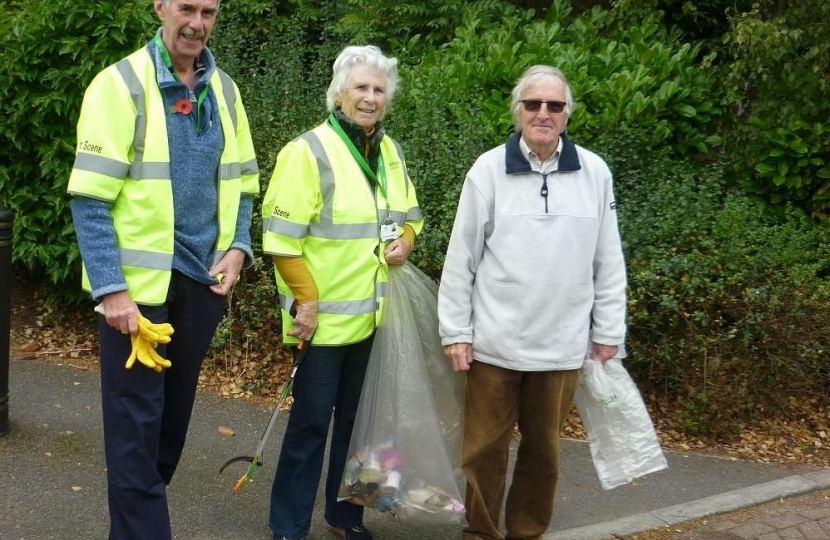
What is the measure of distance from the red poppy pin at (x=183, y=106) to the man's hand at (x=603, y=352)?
171cm

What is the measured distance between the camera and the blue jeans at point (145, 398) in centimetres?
311

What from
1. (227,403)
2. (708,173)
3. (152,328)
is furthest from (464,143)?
(152,328)

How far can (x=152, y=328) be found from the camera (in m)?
3.04

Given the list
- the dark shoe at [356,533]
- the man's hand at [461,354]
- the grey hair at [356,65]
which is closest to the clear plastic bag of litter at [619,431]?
the man's hand at [461,354]

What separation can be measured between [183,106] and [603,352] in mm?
1766

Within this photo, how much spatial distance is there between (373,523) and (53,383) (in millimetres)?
2499

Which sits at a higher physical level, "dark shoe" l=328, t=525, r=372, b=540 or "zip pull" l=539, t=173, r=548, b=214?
"zip pull" l=539, t=173, r=548, b=214

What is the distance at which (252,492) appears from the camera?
4.36 m

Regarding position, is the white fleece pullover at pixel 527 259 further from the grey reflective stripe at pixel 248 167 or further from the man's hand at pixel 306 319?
the grey reflective stripe at pixel 248 167

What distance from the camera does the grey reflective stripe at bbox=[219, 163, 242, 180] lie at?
3.28 m

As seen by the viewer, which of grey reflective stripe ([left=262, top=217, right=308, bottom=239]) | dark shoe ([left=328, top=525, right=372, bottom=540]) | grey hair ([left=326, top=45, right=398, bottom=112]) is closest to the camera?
grey reflective stripe ([left=262, top=217, right=308, bottom=239])

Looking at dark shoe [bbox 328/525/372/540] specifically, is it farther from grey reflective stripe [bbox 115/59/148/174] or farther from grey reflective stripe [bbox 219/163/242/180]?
grey reflective stripe [bbox 115/59/148/174]

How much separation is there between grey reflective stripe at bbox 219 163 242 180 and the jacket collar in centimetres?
96

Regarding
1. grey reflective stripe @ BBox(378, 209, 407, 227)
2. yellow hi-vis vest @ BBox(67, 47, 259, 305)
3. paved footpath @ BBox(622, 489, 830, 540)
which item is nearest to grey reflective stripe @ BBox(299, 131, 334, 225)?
grey reflective stripe @ BBox(378, 209, 407, 227)
